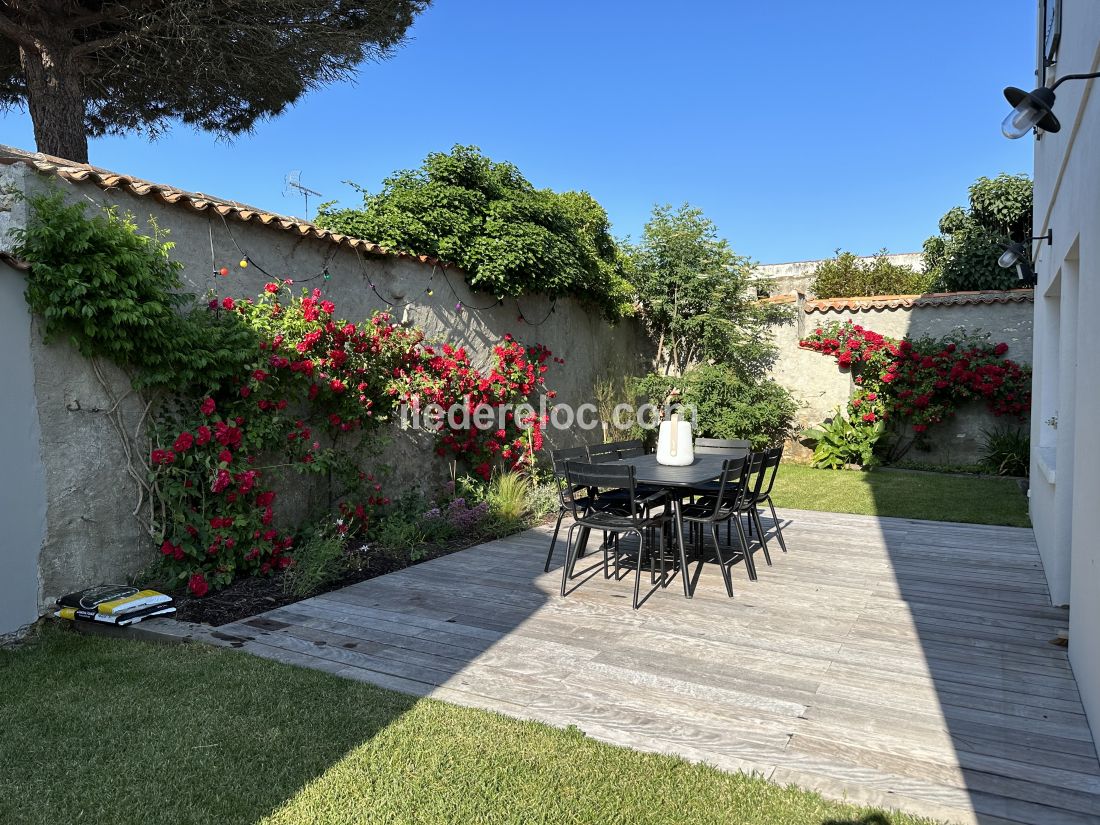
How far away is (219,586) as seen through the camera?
4238mm

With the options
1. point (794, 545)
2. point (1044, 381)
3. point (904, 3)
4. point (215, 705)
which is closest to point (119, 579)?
point (215, 705)

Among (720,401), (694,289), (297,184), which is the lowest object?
(720,401)

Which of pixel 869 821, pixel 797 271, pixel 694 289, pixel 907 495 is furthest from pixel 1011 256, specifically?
pixel 797 271

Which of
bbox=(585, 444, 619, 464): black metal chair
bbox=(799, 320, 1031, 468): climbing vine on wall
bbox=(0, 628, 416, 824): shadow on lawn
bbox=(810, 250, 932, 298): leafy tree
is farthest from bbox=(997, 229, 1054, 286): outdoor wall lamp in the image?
bbox=(810, 250, 932, 298): leafy tree

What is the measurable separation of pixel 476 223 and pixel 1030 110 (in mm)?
4873

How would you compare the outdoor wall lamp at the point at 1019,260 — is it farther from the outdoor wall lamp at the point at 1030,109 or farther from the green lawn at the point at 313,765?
the green lawn at the point at 313,765

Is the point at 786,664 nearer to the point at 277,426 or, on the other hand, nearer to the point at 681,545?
the point at 681,545

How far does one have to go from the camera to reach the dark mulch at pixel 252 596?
3.89 meters

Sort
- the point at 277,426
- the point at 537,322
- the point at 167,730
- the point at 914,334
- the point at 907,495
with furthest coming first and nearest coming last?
the point at 914,334 < the point at 537,322 < the point at 907,495 < the point at 277,426 < the point at 167,730

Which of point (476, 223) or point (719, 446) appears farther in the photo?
point (476, 223)

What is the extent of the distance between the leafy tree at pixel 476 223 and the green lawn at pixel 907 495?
149 inches

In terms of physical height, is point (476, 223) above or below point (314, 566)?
above

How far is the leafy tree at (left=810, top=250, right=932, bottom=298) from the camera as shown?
1516cm

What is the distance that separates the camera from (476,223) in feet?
22.8
